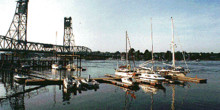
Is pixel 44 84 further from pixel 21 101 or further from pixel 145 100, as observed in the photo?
pixel 145 100

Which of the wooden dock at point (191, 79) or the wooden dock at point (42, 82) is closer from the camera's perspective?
the wooden dock at point (42, 82)

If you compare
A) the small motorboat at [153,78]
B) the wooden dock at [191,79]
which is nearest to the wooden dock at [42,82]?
the small motorboat at [153,78]

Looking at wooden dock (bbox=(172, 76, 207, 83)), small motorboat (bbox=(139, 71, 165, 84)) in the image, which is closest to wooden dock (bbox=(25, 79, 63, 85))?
small motorboat (bbox=(139, 71, 165, 84))

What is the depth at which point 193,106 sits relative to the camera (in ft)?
74.1

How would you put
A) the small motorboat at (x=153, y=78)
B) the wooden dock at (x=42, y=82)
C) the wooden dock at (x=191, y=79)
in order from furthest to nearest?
the wooden dock at (x=191, y=79) → the small motorboat at (x=153, y=78) → the wooden dock at (x=42, y=82)

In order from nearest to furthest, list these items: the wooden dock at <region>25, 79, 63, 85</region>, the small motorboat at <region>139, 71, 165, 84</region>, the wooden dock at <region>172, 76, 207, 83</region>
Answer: the wooden dock at <region>25, 79, 63, 85</region> < the small motorboat at <region>139, 71, 165, 84</region> < the wooden dock at <region>172, 76, 207, 83</region>

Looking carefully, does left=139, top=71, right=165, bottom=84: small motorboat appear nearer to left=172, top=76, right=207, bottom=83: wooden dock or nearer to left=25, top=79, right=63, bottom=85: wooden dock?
left=172, top=76, right=207, bottom=83: wooden dock

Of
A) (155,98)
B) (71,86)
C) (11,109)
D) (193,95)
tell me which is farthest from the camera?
(71,86)

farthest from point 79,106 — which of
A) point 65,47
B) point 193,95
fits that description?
point 65,47

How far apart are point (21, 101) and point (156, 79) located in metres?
28.3

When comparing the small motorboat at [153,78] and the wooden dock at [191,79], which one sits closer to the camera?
the small motorboat at [153,78]

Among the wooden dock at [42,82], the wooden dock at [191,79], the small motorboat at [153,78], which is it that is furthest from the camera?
the wooden dock at [191,79]

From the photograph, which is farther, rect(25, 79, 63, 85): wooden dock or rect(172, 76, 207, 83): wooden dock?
rect(172, 76, 207, 83): wooden dock

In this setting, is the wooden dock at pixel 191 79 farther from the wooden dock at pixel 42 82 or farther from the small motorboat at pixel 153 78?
the wooden dock at pixel 42 82
